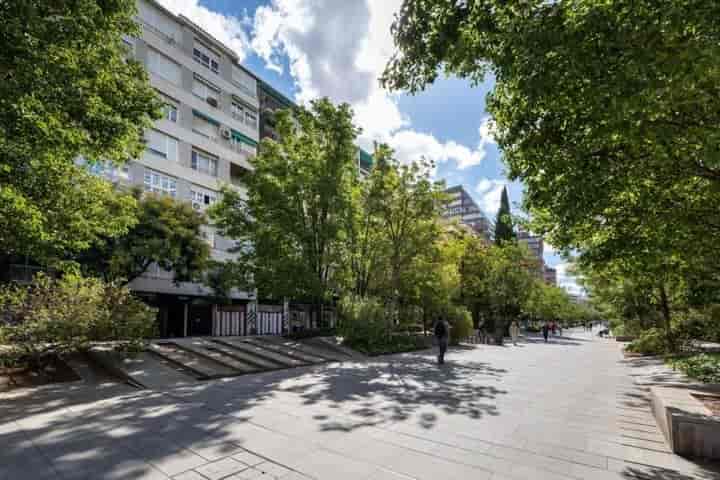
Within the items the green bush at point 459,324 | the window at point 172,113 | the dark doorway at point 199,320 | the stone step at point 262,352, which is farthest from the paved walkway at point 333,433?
the window at point 172,113

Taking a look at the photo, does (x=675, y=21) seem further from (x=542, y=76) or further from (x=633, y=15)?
(x=542, y=76)

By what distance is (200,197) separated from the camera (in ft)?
87.5

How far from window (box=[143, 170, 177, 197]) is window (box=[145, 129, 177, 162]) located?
4.35 ft

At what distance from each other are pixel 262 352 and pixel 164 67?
21757 millimetres

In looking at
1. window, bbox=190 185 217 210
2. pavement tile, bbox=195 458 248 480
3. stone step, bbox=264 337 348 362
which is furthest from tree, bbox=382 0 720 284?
window, bbox=190 185 217 210

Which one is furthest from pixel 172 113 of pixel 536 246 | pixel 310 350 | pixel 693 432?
pixel 536 246

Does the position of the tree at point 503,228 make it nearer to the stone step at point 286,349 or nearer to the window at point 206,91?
the stone step at point 286,349

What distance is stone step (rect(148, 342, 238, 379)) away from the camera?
9.77m

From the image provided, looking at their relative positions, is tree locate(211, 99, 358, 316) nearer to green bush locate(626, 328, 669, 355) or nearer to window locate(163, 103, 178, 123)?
window locate(163, 103, 178, 123)

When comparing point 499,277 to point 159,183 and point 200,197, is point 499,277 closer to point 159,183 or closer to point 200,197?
point 200,197

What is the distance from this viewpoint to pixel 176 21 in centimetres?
2631

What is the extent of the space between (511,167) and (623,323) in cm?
3213

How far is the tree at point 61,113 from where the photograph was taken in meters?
6.92

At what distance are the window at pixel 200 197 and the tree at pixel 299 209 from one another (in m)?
9.08
